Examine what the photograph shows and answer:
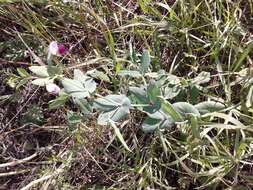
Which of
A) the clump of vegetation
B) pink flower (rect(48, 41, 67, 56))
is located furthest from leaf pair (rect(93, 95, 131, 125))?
pink flower (rect(48, 41, 67, 56))

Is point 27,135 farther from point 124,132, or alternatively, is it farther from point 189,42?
point 189,42

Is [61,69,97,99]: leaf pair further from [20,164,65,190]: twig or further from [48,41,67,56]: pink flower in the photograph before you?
[20,164,65,190]: twig

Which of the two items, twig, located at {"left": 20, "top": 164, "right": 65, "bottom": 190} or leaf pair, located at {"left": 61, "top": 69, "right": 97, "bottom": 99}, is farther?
twig, located at {"left": 20, "top": 164, "right": 65, "bottom": 190}

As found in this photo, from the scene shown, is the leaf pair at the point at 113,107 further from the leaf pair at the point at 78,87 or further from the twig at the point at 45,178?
the twig at the point at 45,178

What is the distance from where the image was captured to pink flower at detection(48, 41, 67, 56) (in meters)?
1.51

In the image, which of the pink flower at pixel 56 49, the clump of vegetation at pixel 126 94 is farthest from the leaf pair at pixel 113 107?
the pink flower at pixel 56 49

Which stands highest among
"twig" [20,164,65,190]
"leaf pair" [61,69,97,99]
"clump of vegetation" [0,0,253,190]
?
"leaf pair" [61,69,97,99]

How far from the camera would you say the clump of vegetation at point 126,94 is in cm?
137

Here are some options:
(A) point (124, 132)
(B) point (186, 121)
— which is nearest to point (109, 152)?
(A) point (124, 132)

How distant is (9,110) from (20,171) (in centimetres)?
22

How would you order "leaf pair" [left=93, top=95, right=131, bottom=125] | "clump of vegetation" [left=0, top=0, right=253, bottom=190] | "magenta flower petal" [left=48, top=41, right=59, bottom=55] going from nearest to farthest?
"leaf pair" [left=93, top=95, right=131, bottom=125], "clump of vegetation" [left=0, top=0, right=253, bottom=190], "magenta flower petal" [left=48, top=41, right=59, bottom=55]

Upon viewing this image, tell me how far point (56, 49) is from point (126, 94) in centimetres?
25

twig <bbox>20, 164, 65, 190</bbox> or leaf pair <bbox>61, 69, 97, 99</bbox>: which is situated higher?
leaf pair <bbox>61, 69, 97, 99</bbox>

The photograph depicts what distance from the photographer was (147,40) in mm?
1597
